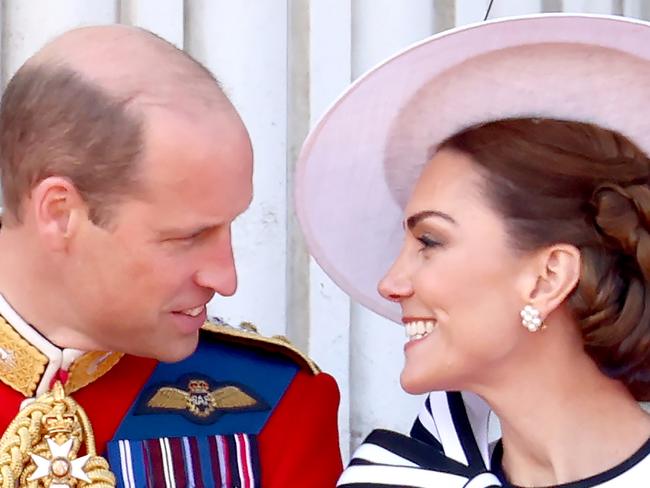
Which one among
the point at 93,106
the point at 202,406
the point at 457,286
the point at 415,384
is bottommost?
the point at 202,406

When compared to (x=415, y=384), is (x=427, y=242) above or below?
above

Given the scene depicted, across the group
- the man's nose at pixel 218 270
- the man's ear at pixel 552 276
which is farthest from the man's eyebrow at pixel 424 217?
the man's nose at pixel 218 270

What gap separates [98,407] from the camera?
1.96m

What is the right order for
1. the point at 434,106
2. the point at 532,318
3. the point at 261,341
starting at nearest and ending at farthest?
1. the point at 532,318
2. the point at 434,106
3. the point at 261,341

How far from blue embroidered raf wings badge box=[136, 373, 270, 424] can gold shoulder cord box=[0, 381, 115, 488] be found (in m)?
0.11

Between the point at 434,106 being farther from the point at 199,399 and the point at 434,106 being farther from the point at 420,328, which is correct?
the point at 199,399

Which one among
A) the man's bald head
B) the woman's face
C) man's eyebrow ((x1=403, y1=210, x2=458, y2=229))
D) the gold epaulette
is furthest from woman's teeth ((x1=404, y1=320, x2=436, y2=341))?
the man's bald head

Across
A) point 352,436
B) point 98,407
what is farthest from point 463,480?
point 352,436

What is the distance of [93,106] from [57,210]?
12 cm

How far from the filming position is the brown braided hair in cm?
183

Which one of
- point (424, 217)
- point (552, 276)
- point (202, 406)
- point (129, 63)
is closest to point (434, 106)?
point (424, 217)

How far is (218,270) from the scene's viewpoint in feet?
6.22

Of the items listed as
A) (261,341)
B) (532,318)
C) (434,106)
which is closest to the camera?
(532,318)

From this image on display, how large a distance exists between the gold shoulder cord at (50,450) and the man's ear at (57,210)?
171 millimetres
